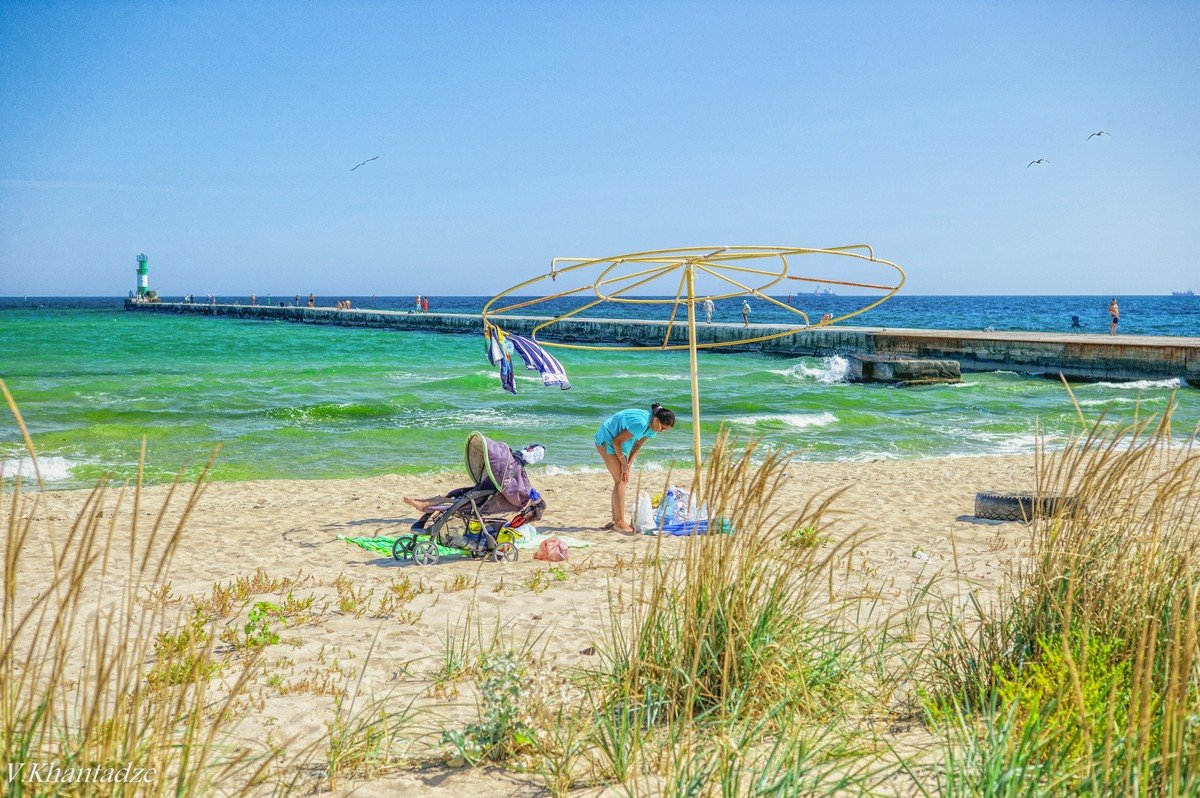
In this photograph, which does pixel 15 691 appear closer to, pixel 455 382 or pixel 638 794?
pixel 638 794

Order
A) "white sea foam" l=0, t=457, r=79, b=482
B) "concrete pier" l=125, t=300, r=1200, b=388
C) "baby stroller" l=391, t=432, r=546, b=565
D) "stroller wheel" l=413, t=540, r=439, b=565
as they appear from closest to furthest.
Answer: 1. "stroller wheel" l=413, t=540, r=439, b=565
2. "baby stroller" l=391, t=432, r=546, b=565
3. "white sea foam" l=0, t=457, r=79, b=482
4. "concrete pier" l=125, t=300, r=1200, b=388

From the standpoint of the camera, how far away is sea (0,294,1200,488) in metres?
13.4

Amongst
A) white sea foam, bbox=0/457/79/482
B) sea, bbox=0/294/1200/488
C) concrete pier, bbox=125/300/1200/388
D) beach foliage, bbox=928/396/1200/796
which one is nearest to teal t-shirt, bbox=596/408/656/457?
sea, bbox=0/294/1200/488

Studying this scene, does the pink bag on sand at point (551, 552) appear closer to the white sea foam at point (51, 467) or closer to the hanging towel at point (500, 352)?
the hanging towel at point (500, 352)

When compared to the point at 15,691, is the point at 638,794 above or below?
below

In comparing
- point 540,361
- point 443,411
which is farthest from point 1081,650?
point 443,411

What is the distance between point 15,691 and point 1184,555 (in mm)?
3514

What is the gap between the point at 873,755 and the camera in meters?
2.88

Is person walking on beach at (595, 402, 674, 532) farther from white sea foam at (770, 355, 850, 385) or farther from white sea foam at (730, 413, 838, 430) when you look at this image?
white sea foam at (770, 355, 850, 385)

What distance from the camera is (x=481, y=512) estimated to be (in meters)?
6.93

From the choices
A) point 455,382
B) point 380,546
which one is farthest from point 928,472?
point 455,382

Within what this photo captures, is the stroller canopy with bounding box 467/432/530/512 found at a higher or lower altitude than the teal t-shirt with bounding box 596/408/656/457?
lower

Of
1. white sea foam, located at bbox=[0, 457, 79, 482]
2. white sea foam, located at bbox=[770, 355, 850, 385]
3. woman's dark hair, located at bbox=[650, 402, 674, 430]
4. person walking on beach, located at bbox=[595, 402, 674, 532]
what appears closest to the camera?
woman's dark hair, located at bbox=[650, 402, 674, 430]

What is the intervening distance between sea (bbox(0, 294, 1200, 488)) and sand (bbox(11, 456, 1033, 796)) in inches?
39.3
